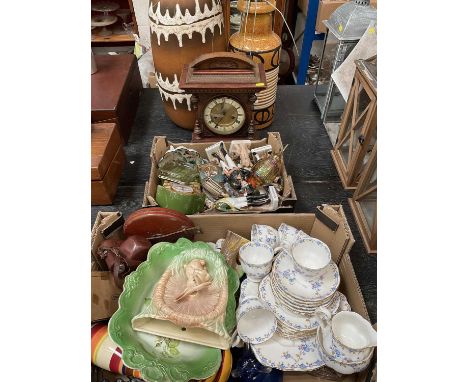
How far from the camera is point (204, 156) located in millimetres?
1538

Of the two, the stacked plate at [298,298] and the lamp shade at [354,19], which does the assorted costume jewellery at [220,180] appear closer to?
the stacked plate at [298,298]

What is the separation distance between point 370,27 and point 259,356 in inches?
52.0

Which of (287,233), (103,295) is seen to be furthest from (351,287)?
(103,295)

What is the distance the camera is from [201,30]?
60.4 inches

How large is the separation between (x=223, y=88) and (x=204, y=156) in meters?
0.31

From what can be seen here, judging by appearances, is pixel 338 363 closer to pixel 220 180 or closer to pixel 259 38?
pixel 220 180

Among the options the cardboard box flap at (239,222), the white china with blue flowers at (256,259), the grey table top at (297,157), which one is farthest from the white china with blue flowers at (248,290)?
the grey table top at (297,157)

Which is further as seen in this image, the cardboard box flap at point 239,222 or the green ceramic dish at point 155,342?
the cardboard box flap at point 239,222

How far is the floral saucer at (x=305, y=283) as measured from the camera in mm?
877

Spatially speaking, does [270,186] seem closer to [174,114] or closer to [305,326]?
[305,326]

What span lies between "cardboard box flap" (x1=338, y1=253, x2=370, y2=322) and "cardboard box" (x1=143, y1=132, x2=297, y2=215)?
0.32 meters

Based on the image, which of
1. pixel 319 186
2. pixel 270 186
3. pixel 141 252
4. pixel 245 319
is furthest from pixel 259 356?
pixel 319 186

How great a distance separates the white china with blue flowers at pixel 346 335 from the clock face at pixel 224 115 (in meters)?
0.91

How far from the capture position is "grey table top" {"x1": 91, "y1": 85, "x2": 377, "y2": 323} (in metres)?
1.33
